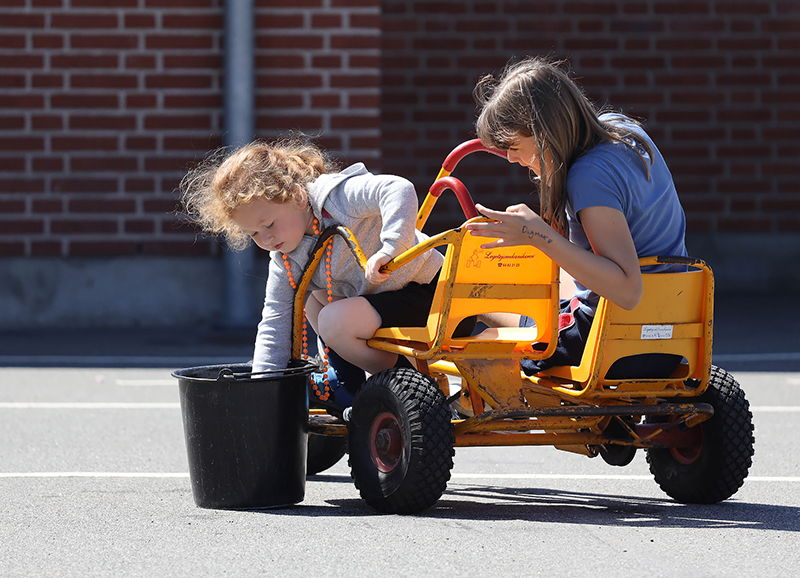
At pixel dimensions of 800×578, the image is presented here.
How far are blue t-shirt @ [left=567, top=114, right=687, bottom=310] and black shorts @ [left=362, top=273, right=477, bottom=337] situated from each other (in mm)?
540

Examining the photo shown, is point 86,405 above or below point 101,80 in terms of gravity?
below

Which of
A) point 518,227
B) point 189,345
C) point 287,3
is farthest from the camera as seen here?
point 287,3

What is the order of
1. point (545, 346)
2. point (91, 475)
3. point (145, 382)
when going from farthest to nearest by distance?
point (145, 382)
point (91, 475)
point (545, 346)

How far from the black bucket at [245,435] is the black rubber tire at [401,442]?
211 mm

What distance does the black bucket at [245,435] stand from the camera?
149 inches

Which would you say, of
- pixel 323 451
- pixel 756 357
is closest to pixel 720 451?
pixel 323 451

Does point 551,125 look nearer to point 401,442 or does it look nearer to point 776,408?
point 401,442

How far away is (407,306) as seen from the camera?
13.4 feet

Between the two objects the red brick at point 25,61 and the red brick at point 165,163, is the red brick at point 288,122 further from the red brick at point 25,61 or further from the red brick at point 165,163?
the red brick at point 25,61

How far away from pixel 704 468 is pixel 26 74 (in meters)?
7.28

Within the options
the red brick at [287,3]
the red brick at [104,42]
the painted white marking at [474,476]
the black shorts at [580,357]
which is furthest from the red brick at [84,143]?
the black shorts at [580,357]

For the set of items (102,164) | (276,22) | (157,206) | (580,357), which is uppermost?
(276,22)

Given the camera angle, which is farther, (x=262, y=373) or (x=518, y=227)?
(x=262, y=373)

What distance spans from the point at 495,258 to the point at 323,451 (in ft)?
3.96
